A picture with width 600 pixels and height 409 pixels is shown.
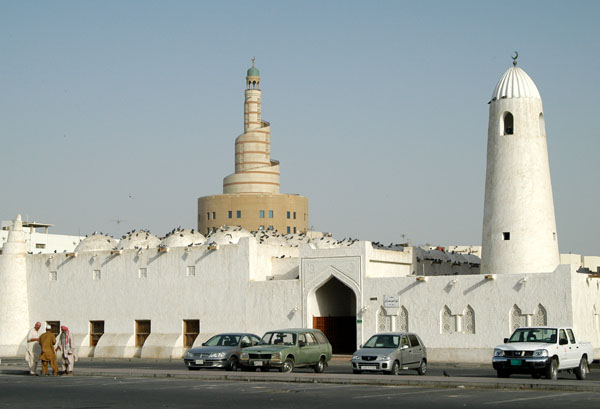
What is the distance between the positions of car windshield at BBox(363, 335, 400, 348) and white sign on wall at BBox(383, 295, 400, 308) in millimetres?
11092

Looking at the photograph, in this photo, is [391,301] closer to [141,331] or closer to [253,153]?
[141,331]

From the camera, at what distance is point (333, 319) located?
4044 centimetres

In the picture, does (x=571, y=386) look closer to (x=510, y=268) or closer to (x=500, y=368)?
(x=500, y=368)

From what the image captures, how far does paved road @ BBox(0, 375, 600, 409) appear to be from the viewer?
1716cm

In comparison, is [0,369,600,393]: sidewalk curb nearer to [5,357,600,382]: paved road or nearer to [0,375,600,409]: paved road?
[0,375,600,409]: paved road

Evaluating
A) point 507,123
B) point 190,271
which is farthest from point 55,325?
point 507,123

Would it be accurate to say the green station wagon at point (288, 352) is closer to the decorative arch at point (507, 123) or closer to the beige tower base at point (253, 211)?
the decorative arch at point (507, 123)

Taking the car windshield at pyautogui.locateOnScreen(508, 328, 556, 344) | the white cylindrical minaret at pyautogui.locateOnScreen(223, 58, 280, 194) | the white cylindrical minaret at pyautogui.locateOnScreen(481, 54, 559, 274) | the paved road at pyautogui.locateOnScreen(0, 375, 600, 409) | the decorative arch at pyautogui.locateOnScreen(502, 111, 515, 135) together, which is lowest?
the paved road at pyautogui.locateOnScreen(0, 375, 600, 409)

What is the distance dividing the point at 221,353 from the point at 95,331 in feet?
64.6

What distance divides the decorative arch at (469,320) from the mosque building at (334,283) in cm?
4

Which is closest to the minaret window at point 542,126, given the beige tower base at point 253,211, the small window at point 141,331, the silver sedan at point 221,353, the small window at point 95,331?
the silver sedan at point 221,353

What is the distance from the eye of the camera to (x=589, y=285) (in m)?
35.3

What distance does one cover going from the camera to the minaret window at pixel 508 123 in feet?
122

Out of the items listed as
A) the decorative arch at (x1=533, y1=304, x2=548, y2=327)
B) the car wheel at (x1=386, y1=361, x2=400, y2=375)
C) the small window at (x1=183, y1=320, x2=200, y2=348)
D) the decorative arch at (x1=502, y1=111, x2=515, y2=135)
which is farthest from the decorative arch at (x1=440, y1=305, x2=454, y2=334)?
the small window at (x1=183, y1=320, x2=200, y2=348)
